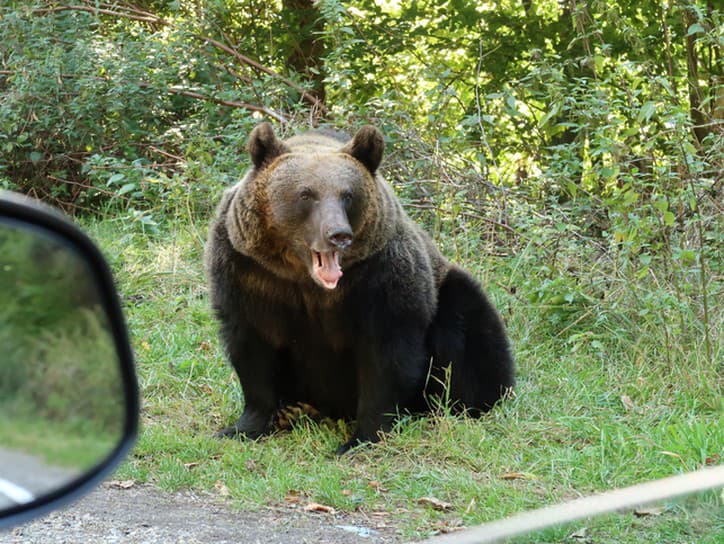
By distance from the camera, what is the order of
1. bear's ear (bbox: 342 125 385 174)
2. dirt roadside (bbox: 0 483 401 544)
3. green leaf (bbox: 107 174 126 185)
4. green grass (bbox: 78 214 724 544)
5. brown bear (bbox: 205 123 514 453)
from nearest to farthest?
dirt roadside (bbox: 0 483 401 544) < green grass (bbox: 78 214 724 544) < brown bear (bbox: 205 123 514 453) < bear's ear (bbox: 342 125 385 174) < green leaf (bbox: 107 174 126 185)

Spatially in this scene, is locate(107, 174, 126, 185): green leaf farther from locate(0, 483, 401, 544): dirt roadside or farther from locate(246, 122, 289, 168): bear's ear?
locate(0, 483, 401, 544): dirt roadside

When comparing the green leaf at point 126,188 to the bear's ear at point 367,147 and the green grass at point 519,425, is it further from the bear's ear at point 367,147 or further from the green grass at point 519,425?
the bear's ear at point 367,147

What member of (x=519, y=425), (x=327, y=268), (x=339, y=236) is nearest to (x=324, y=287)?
(x=327, y=268)

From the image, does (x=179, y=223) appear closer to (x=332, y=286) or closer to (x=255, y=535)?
(x=332, y=286)

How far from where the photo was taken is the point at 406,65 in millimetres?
12820

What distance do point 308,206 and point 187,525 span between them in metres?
1.93

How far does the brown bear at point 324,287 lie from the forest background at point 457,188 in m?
0.36

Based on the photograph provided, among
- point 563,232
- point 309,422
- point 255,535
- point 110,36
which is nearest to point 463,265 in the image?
point 563,232

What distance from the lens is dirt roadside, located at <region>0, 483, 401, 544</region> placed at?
446cm

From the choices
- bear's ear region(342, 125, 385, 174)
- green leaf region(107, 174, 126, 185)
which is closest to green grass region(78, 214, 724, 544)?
bear's ear region(342, 125, 385, 174)

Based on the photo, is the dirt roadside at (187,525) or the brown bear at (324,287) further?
the brown bear at (324,287)

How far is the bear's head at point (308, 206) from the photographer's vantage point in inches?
218

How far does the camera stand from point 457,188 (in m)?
9.12

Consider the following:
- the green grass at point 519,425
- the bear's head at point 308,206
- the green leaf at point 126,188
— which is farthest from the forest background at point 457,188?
the bear's head at point 308,206
